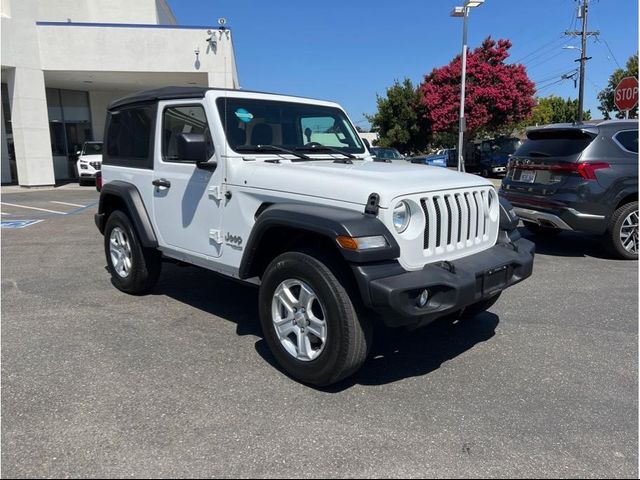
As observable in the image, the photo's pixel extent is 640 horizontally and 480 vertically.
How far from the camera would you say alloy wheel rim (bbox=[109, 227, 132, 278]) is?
5145 millimetres

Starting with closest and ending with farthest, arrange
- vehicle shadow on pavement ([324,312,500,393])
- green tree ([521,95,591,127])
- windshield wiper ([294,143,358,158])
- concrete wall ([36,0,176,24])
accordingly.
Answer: vehicle shadow on pavement ([324,312,500,393]) → windshield wiper ([294,143,358,158]) → concrete wall ([36,0,176,24]) → green tree ([521,95,591,127])

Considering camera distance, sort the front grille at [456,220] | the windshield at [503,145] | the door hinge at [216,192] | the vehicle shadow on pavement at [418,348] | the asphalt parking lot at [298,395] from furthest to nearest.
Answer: the windshield at [503,145], the door hinge at [216,192], the vehicle shadow on pavement at [418,348], the front grille at [456,220], the asphalt parking lot at [298,395]

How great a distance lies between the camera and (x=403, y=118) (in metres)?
34.0

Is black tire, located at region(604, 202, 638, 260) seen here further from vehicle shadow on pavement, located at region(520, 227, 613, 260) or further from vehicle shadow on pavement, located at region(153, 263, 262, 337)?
vehicle shadow on pavement, located at region(153, 263, 262, 337)

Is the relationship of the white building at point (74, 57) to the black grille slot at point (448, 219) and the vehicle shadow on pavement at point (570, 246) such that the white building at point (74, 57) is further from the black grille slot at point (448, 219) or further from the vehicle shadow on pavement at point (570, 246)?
the black grille slot at point (448, 219)

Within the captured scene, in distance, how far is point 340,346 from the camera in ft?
9.83

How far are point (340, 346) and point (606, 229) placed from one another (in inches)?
208

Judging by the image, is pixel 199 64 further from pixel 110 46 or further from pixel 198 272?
pixel 198 272

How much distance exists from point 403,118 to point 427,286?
32.7 metres

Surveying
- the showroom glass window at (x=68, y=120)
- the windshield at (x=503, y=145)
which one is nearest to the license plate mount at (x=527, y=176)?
the windshield at (x=503, y=145)

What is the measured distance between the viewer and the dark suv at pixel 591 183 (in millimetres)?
6496

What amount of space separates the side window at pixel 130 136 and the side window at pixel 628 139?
19.3 feet

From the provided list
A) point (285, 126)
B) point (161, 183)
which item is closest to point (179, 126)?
point (161, 183)

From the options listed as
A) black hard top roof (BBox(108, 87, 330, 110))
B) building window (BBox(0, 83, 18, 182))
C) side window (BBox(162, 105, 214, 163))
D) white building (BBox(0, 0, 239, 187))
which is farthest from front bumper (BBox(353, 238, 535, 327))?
building window (BBox(0, 83, 18, 182))
